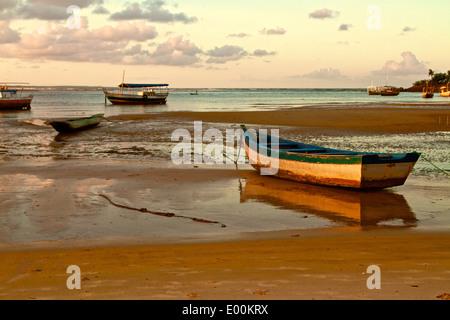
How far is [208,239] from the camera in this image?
7.54 meters

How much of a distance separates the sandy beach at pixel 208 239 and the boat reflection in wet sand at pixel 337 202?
4cm

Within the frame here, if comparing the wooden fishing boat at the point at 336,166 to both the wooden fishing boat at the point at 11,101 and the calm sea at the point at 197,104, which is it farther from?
the wooden fishing boat at the point at 11,101

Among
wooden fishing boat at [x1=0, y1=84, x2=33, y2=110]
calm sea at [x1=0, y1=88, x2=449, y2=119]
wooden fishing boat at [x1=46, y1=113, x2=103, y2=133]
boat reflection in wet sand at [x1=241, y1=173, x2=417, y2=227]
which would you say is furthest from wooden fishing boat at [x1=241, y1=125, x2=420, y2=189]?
wooden fishing boat at [x1=0, y1=84, x2=33, y2=110]

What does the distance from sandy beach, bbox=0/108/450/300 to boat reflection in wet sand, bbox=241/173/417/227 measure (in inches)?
1.7

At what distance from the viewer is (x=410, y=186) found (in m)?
12.0

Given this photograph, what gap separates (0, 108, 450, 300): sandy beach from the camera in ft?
16.8

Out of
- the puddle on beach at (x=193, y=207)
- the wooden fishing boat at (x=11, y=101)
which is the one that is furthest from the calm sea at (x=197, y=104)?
the puddle on beach at (x=193, y=207)

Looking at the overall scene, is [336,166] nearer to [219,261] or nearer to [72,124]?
[219,261]

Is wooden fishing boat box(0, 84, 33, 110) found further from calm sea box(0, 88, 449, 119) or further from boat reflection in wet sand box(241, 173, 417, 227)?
boat reflection in wet sand box(241, 173, 417, 227)

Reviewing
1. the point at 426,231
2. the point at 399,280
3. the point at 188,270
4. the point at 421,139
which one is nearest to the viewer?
the point at 399,280

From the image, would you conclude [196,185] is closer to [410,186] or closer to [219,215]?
[219,215]

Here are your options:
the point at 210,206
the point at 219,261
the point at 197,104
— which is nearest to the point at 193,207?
the point at 210,206

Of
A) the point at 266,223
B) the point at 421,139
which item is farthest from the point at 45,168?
the point at 421,139
